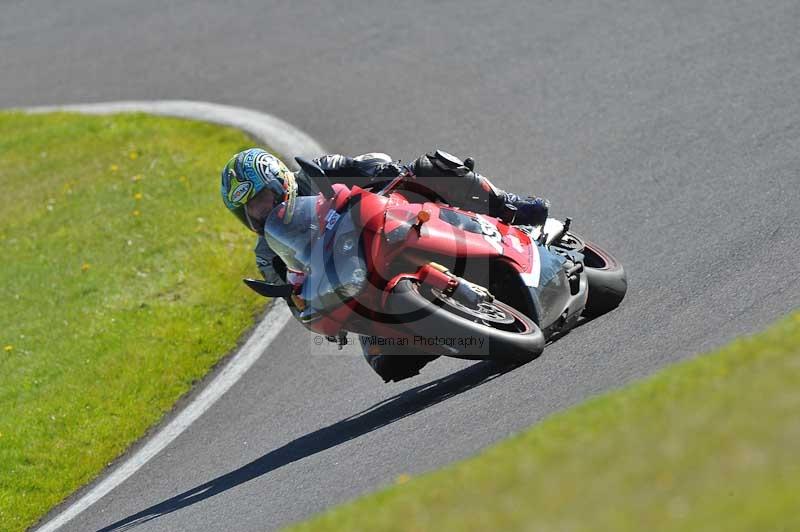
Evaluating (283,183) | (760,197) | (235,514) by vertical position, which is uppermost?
(283,183)

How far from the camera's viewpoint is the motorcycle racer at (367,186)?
754cm

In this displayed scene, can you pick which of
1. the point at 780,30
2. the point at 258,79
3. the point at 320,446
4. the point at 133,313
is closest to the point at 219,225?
the point at 133,313

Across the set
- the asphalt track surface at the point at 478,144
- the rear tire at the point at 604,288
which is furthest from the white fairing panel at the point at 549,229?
the asphalt track surface at the point at 478,144

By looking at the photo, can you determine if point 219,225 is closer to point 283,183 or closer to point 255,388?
point 255,388

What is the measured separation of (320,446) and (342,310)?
1.15 metres

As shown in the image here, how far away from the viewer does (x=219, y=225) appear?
12.8 meters

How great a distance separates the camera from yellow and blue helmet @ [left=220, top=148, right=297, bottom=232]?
7.50 metres

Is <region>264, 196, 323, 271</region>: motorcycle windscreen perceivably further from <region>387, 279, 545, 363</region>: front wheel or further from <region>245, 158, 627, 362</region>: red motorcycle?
<region>387, 279, 545, 363</region>: front wheel

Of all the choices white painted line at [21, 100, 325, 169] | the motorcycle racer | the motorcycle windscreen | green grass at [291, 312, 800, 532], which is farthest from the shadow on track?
white painted line at [21, 100, 325, 169]

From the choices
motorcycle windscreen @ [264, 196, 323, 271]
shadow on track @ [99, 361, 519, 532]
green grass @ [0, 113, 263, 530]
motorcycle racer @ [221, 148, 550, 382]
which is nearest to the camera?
motorcycle windscreen @ [264, 196, 323, 271]

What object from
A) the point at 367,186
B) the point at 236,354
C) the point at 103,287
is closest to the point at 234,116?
the point at 103,287

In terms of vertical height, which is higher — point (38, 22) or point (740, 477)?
point (740, 477)

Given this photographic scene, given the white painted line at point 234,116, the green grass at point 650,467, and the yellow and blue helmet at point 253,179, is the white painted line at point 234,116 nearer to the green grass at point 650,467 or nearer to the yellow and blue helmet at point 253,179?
the yellow and blue helmet at point 253,179

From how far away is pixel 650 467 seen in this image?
4688 mm
